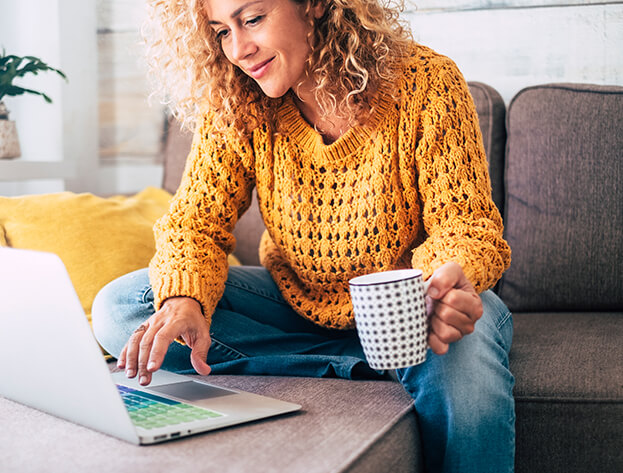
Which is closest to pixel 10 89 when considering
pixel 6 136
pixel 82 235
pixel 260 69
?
pixel 6 136

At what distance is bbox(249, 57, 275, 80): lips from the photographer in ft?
3.62

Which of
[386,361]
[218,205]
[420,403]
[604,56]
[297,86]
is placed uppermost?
[604,56]

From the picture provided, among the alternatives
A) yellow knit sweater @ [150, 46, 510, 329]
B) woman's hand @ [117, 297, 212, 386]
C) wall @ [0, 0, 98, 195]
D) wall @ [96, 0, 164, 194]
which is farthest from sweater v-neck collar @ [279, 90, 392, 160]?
wall @ [96, 0, 164, 194]

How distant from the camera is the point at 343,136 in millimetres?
1142

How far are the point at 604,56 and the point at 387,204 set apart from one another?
98cm

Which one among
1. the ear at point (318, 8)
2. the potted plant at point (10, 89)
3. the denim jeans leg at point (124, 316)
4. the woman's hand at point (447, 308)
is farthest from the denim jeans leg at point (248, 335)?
the potted plant at point (10, 89)

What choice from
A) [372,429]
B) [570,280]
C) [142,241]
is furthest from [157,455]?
[570,280]

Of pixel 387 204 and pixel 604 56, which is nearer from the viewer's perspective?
pixel 387 204

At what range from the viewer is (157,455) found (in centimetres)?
71

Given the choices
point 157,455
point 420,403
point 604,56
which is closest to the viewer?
point 157,455

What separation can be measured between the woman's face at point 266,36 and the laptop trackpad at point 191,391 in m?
0.50

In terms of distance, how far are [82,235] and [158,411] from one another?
2.26ft

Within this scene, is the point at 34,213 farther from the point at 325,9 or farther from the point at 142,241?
the point at 325,9

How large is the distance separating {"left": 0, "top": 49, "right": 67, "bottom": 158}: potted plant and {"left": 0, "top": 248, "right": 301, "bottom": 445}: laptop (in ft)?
3.20
